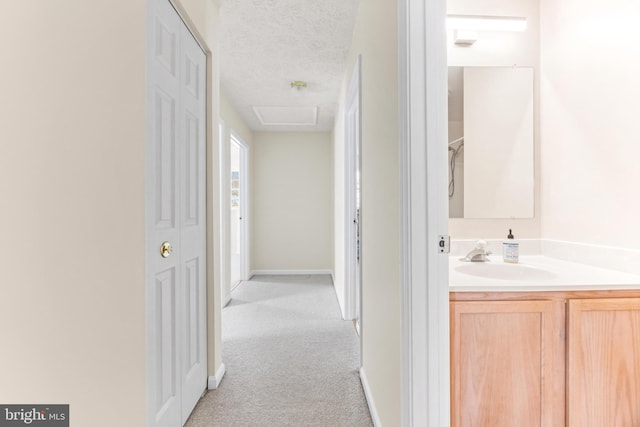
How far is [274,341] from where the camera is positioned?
281cm

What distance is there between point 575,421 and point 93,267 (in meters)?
1.76

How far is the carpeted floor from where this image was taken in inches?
70.9

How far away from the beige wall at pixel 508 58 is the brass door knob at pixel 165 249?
144 centimetres

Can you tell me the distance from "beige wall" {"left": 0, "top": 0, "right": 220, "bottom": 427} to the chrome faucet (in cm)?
151

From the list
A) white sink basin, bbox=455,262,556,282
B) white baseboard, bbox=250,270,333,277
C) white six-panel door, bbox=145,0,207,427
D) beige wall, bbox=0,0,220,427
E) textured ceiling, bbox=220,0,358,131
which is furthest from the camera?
white baseboard, bbox=250,270,333,277

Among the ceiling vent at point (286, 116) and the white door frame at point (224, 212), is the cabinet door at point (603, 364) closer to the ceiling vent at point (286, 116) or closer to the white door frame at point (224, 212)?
the white door frame at point (224, 212)

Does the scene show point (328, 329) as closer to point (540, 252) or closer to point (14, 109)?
point (540, 252)

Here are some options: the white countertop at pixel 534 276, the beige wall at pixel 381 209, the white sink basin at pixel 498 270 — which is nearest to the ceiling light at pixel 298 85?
the beige wall at pixel 381 209

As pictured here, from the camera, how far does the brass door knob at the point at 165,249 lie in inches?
58.1

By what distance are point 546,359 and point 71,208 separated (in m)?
1.69

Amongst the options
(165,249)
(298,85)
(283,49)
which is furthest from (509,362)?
(298,85)

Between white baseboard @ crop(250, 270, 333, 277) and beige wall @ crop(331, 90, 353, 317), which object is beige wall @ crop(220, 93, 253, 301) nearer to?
beige wall @ crop(331, 90, 353, 317)

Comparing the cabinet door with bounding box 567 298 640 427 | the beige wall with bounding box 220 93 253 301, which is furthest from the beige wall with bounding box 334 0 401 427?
the beige wall with bounding box 220 93 253 301

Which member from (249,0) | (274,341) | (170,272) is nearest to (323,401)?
(274,341)
